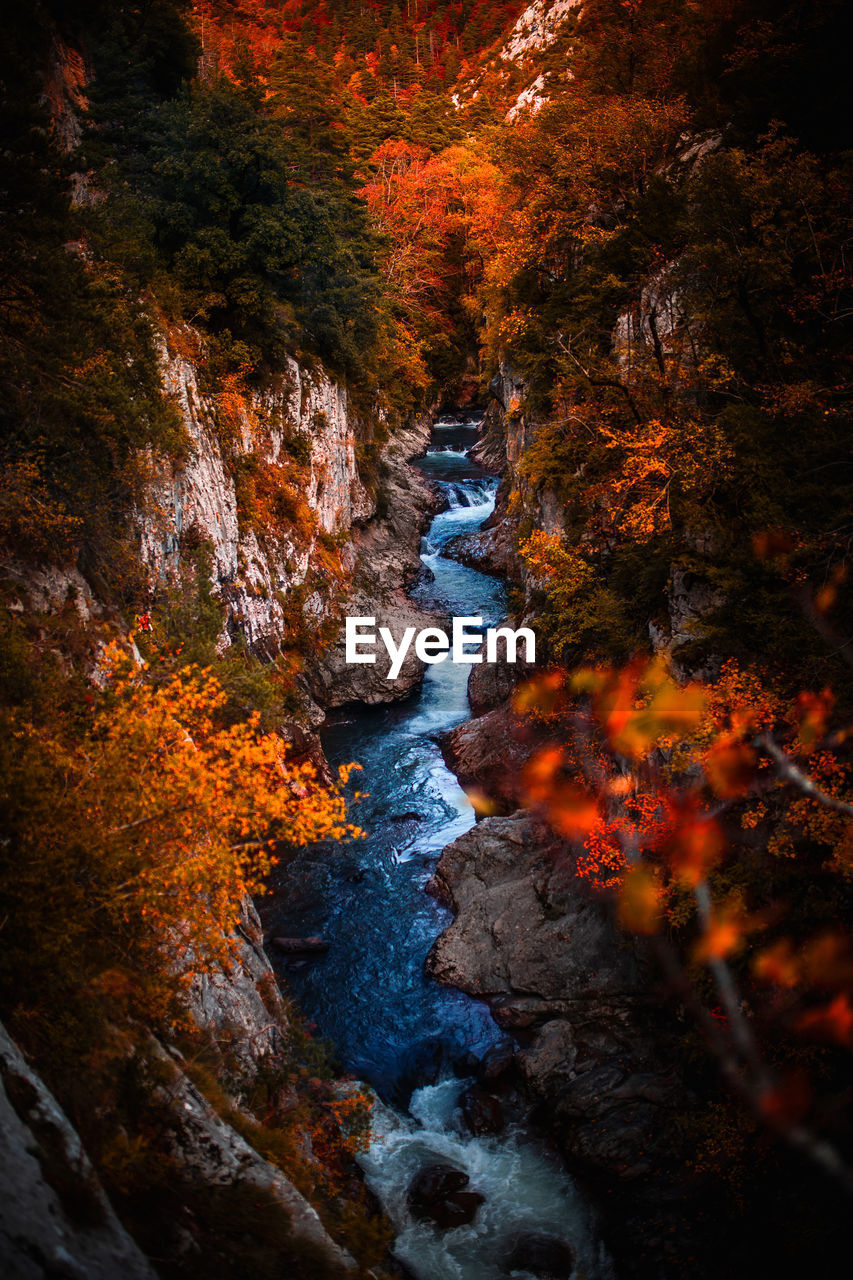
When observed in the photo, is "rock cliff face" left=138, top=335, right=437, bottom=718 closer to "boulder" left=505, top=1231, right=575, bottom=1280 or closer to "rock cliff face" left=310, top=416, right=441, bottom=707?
"rock cliff face" left=310, top=416, right=441, bottom=707

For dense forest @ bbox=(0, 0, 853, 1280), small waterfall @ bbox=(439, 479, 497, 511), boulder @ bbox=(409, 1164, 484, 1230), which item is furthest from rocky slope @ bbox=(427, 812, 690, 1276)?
small waterfall @ bbox=(439, 479, 497, 511)

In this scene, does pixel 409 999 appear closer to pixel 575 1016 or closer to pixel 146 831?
pixel 575 1016

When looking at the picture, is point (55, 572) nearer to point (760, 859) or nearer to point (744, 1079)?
point (760, 859)

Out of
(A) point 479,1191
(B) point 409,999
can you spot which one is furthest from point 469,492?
(A) point 479,1191

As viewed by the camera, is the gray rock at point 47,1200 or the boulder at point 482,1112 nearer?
the gray rock at point 47,1200

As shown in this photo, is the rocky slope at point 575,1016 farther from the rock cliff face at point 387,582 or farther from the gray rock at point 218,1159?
the rock cliff face at point 387,582

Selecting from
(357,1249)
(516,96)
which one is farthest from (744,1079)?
(516,96)

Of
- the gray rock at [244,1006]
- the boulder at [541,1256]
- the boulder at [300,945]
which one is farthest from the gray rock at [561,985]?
the gray rock at [244,1006]
